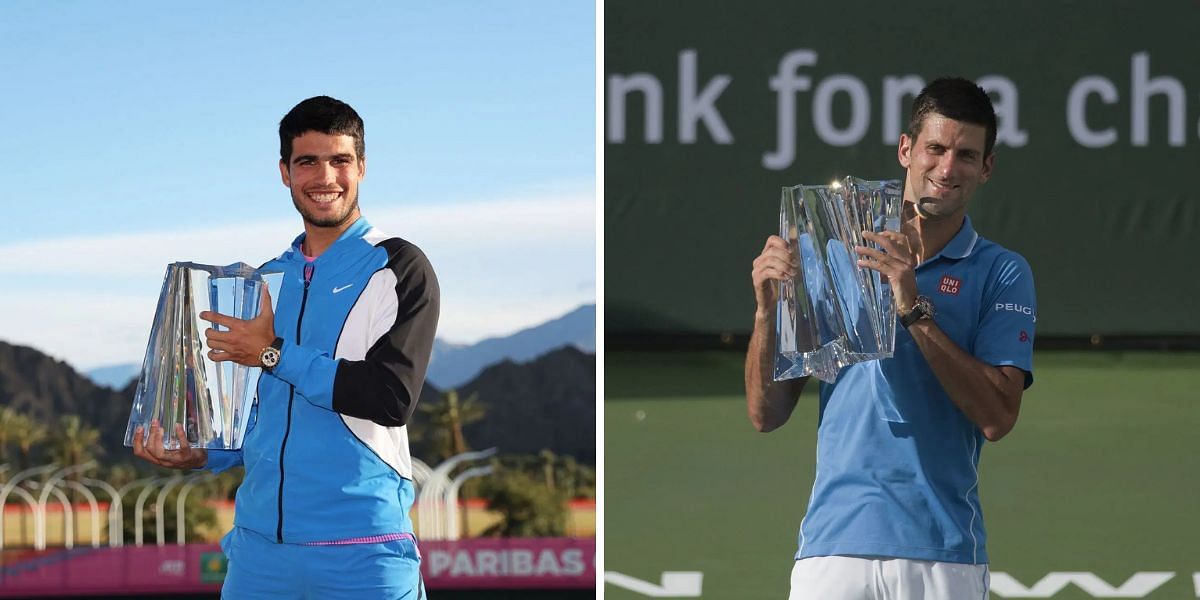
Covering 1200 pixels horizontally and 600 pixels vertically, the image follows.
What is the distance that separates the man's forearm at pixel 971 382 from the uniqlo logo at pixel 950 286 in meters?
0.15

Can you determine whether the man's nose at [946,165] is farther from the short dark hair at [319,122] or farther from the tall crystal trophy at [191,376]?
the tall crystal trophy at [191,376]

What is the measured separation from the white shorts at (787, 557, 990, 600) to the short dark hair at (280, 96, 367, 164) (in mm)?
1044

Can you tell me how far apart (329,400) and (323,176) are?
1.29 feet

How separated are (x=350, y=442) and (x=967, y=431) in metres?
0.98

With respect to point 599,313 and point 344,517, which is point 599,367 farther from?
point 344,517

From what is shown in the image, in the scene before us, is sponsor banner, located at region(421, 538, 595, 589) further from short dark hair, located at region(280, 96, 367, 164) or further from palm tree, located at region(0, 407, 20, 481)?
short dark hair, located at region(280, 96, 367, 164)

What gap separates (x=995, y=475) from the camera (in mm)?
4168

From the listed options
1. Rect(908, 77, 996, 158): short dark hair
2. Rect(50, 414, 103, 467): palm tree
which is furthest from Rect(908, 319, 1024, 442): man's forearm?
Rect(50, 414, 103, 467): palm tree

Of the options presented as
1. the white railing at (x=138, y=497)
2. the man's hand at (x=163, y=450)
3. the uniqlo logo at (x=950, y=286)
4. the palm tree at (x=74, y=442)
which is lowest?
the white railing at (x=138, y=497)

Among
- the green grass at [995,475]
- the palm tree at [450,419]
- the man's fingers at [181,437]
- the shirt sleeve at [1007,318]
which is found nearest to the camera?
the shirt sleeve at [1007,318]

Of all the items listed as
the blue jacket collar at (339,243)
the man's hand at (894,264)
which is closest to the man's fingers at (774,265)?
the man's hand at (894,264)

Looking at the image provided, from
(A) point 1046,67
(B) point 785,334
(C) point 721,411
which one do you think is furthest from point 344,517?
(A) point 1046,67

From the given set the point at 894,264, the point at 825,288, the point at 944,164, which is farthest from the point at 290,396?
the point at 944,164

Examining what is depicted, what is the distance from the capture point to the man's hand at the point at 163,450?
2248 millimetres
